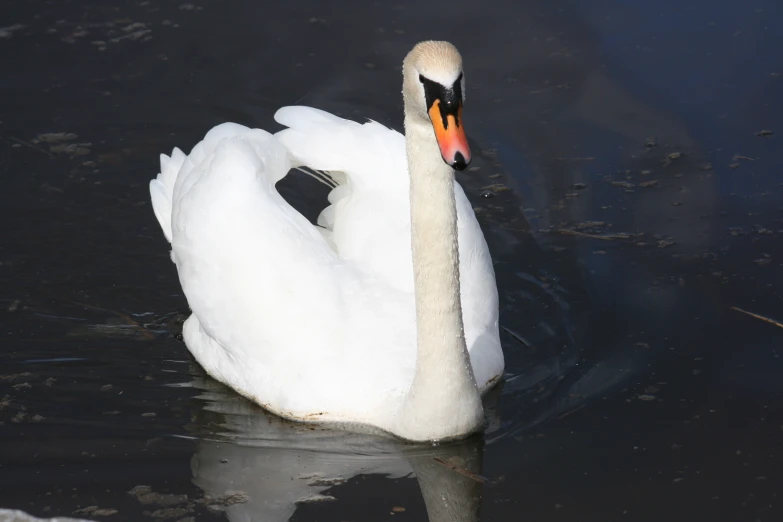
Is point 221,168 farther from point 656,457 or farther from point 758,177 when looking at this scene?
point 758,177

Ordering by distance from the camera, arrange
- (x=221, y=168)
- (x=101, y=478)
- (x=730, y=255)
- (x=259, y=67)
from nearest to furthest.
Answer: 1. (x=101, y=478)
2. (x=221, y=168)
3. (x=730, y=255)
4. (x=259, y=67)

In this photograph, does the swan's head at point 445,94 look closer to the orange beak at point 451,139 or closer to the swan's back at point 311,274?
the orange beak at point 451,139

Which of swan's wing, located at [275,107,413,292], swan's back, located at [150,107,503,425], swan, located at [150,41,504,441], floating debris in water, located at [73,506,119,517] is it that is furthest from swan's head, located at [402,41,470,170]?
floating debris in water, located at [73,506,119,517]

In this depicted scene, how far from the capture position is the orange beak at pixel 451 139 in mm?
4793

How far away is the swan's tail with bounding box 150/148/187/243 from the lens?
7.48 m

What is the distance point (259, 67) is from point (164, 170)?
247 cm

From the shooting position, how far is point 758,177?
27.2 feet

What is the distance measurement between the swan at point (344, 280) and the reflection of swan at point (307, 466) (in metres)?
0.09

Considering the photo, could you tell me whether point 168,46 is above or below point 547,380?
above

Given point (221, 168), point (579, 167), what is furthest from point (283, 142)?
point (579, 167)

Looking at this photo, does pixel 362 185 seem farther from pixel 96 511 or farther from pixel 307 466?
pixel 96 511

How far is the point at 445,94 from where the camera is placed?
4.86m

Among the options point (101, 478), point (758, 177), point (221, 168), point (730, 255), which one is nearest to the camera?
point (101, 478)

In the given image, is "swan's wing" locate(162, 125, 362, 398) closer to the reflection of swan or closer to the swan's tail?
the reflection of swan
